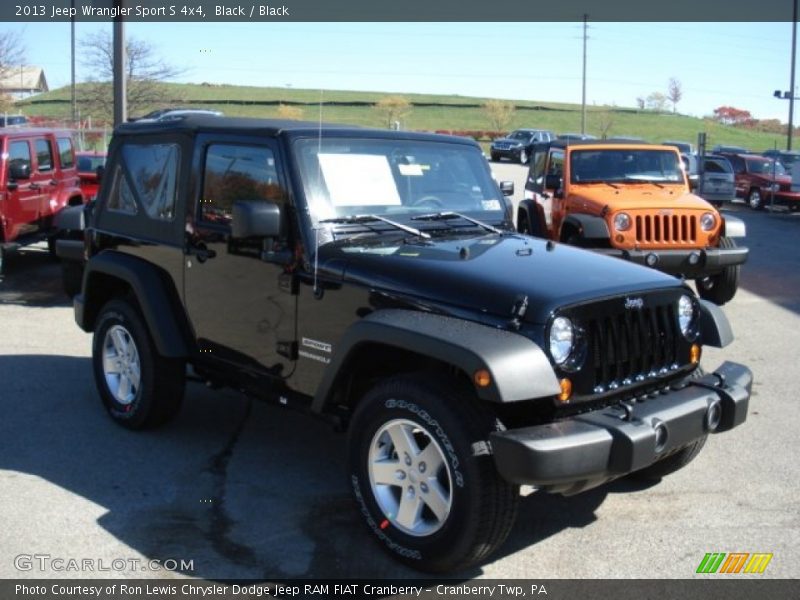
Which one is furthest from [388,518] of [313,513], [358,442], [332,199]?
[332,199]

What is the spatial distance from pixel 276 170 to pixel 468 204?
1.18 meters

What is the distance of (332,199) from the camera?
463cm

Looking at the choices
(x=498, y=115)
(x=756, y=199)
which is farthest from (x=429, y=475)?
(x=498, y=115)

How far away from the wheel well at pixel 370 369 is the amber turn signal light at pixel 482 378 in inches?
16.2

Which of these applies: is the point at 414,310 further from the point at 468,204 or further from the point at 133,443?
the point at 133,443

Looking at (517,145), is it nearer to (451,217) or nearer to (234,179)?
(451,217)

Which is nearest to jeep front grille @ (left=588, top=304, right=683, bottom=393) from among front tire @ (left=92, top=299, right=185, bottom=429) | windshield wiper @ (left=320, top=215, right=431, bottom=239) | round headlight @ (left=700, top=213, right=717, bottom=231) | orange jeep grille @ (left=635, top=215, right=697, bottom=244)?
windshield wiper @ (left=320, top=215, right=431, bottom=239)

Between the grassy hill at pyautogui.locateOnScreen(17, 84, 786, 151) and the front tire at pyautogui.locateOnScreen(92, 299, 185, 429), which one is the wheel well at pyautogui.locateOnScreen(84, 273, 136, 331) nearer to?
the front tire at pyautogui.locateOnScreen(92, 299, 185, 429)

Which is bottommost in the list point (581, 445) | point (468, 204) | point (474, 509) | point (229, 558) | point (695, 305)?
point (229, 558)

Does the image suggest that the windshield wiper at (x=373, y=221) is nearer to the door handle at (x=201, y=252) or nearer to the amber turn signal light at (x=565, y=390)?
the door handle at (x=201, y=252)

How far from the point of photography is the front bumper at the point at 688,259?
995 centimetres

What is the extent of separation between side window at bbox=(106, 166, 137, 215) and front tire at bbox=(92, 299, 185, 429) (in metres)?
0.61

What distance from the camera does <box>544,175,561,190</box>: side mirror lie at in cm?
1159

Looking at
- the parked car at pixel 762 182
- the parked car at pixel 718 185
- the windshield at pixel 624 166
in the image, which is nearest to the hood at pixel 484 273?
the windshield at pixel 624 166
